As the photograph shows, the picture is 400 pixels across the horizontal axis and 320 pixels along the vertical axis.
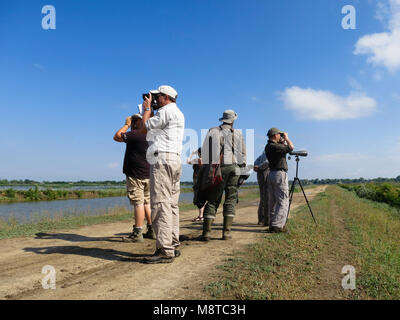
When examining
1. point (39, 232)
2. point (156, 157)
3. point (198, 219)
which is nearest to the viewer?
point (156, 157)

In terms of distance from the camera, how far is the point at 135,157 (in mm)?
4871

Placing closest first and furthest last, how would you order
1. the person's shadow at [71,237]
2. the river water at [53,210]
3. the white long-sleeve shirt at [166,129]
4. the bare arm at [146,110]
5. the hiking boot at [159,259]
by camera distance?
the hiking boot at [159,259] → the white long-sleeve shirt at [166,129] → the bare arm at [146,110] → the person's shadow at [71,237] → the river water at [53,210]

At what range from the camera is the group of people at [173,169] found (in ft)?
11.8

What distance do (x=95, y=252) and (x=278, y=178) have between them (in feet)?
12.6

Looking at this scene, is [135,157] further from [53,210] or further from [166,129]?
[53,210]

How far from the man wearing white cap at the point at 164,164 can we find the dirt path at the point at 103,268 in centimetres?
32

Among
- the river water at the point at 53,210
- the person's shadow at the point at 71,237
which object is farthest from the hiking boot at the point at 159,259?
the river water at the point at 53,210

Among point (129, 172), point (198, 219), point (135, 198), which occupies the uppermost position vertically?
point (129, 172)

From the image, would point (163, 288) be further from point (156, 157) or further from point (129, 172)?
point (129, 172)

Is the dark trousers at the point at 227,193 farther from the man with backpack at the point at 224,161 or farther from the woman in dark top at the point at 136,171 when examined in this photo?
the woman in dark top at the point at 136,171

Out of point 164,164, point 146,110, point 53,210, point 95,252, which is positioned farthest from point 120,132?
point 53,210
